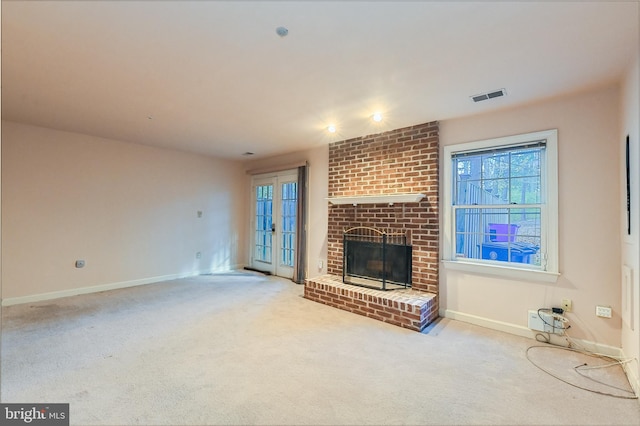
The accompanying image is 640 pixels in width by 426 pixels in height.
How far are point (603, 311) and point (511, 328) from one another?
2.54 feet

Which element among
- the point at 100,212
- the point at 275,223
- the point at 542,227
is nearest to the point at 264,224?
the point at 275,223

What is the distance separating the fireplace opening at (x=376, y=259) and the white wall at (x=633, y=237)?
198 cm

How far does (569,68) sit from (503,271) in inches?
77.7

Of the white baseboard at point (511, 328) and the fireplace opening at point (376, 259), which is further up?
the fireplace opening at point (376, 259)

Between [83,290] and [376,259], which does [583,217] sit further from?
[83,290]

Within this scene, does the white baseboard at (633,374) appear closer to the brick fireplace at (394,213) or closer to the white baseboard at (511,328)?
the white baseboard at (511,328)

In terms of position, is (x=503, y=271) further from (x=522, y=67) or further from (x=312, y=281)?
(x=312, y=281)

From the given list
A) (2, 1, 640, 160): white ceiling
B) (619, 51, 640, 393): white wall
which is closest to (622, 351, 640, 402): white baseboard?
(619, 51, 640, 393): white wall

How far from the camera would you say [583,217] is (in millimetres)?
2748

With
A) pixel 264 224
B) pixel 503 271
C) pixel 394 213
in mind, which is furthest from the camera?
pixel 264 224

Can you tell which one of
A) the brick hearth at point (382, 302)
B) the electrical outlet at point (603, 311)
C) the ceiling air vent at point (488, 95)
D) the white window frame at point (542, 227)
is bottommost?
the brick hearth at point (382, 302)

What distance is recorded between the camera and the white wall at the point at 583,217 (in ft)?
8.57

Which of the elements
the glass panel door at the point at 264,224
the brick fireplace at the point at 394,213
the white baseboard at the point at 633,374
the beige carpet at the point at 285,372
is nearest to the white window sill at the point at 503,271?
the brick fireplace at the point at 394,213

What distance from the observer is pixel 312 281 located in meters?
4.22
